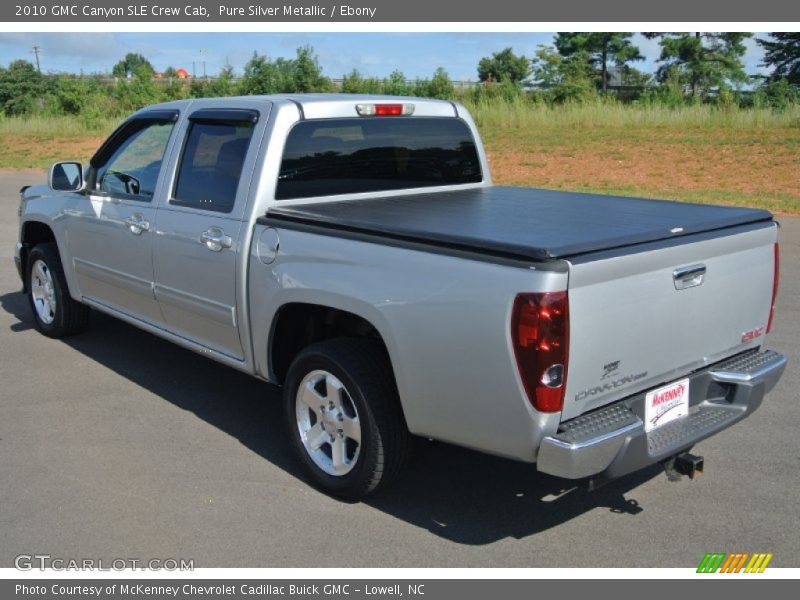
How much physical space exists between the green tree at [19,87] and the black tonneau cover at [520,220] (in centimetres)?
5562

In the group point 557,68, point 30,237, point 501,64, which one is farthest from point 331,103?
point 501,64

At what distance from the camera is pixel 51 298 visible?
23.1 ft

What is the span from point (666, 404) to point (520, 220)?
111cm

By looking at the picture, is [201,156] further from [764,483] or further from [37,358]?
[764,483]

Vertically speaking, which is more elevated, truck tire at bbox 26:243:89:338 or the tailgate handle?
the tailgate handle

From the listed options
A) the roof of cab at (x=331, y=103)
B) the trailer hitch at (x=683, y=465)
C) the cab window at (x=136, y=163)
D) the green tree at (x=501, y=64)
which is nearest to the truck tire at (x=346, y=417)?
the trailer hitch at (x=683, y=465)

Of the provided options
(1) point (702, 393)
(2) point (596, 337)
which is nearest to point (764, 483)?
(1) point (702, 393)

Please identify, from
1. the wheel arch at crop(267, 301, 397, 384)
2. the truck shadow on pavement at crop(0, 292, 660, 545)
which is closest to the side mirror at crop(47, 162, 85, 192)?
the truck shadow on pavement at crop(0, 292, 660, 545)

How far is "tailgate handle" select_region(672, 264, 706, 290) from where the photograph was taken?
Result: 12.2 feet

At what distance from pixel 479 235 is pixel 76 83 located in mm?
42511

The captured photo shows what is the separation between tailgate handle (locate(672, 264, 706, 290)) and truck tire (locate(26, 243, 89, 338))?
16.2ft

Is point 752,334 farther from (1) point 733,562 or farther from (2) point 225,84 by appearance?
(2) point 225,84

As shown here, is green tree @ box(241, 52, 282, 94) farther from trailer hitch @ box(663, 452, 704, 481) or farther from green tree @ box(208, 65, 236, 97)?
trailer hitch @ box(663, 452, 704, 481)
